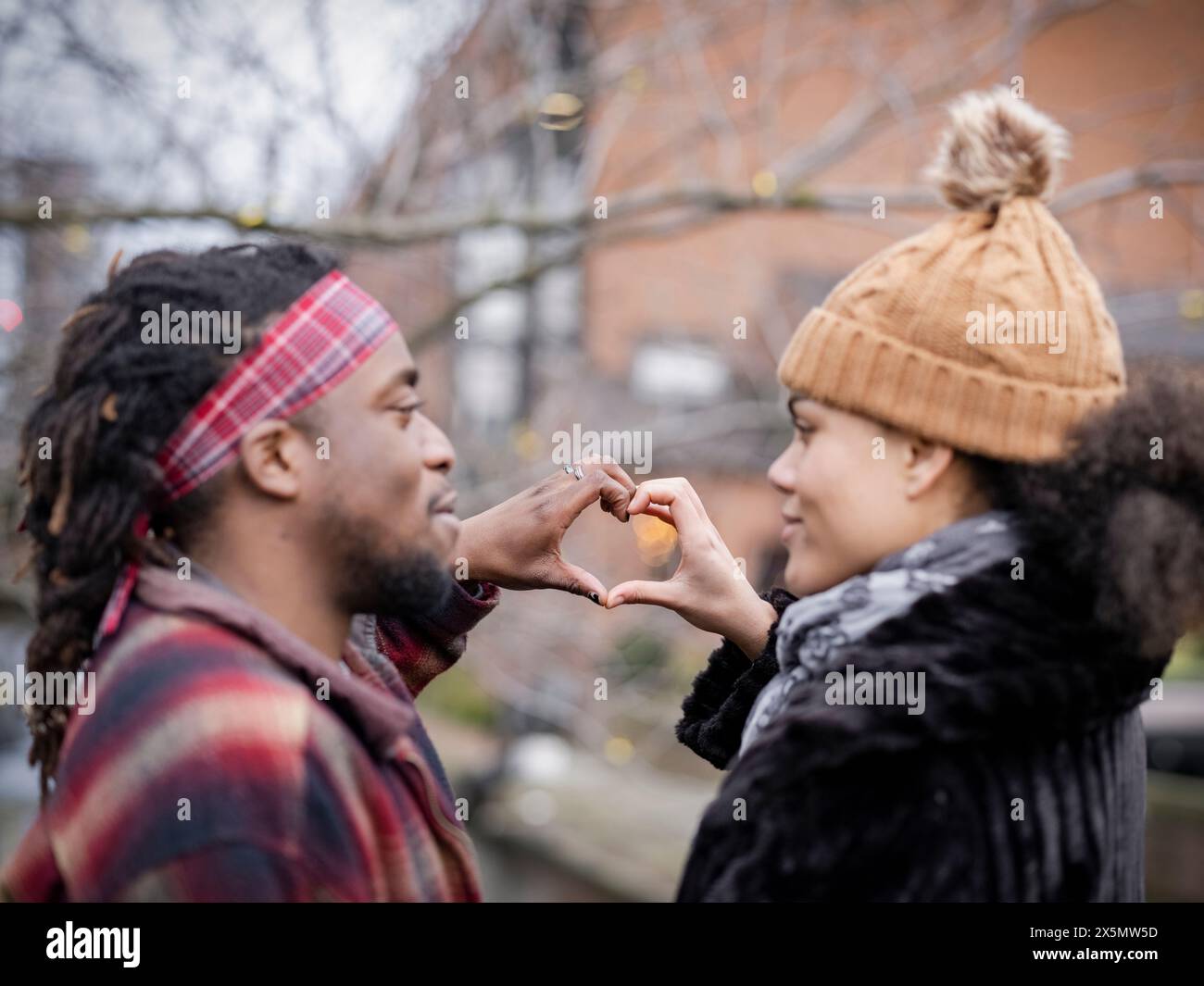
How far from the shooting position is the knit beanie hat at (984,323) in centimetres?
163

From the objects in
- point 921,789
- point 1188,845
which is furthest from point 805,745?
point 1188,845

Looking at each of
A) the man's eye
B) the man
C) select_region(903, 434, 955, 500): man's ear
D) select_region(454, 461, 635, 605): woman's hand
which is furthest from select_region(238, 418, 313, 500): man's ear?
select_region(903, 434, 955, 500): man's ear

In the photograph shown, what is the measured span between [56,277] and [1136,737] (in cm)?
436

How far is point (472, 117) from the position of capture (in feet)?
16.9

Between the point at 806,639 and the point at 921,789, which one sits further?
the point at 806,639

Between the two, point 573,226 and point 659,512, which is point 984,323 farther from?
point 573,226

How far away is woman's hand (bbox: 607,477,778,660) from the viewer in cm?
193

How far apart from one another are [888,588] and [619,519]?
508 mm

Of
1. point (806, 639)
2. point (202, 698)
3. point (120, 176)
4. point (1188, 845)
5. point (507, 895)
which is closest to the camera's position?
point (202, 698)

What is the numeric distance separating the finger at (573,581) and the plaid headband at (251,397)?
1.83ft

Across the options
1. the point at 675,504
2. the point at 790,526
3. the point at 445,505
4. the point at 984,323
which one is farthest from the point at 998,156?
the point at 445,505

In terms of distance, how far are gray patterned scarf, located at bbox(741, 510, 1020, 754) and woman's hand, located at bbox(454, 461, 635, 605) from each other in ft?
1.36

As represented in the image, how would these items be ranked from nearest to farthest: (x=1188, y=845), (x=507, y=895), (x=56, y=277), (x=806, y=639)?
1. (x=806, y=639)
2. (x=56, y=277)
3. (x=1188, y=845)
4. (x=507, y=895)
